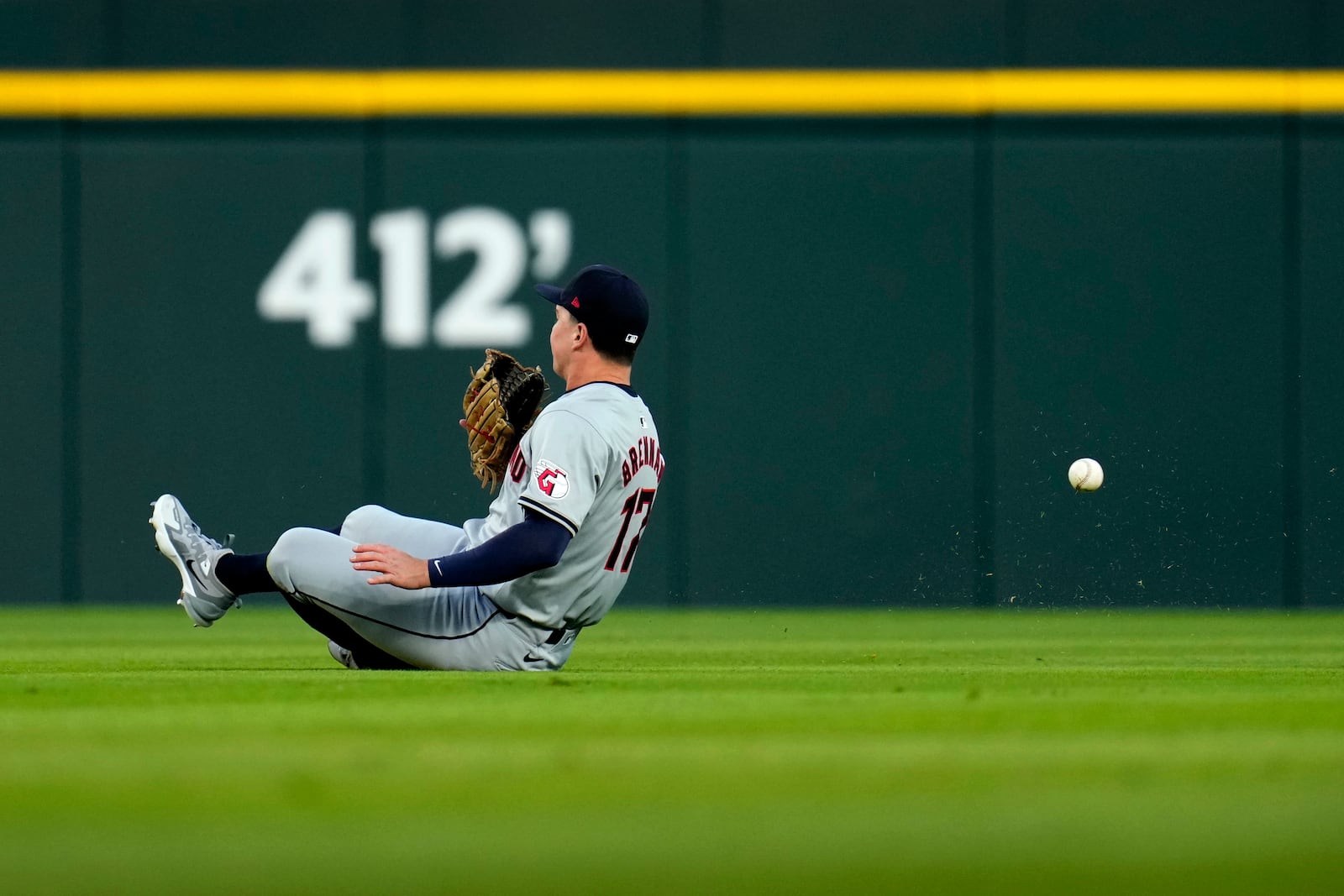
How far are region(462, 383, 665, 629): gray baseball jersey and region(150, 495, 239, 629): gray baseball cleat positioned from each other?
68cm

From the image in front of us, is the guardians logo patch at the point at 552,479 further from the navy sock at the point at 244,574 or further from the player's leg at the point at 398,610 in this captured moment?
the navy sock at the point at 244,574

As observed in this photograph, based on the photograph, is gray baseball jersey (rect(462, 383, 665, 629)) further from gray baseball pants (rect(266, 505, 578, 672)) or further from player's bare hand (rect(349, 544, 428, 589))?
player's bare hand (rect(349, 544, 428, 589))

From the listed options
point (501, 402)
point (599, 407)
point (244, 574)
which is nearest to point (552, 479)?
point (599, 407)

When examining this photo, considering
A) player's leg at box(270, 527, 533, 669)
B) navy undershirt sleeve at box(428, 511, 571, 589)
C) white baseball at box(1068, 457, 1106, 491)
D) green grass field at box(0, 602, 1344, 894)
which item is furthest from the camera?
white baseball at box(1068, 457, 1106, 491)

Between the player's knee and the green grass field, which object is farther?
the player's knee

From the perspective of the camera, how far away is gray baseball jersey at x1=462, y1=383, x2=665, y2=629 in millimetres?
4676

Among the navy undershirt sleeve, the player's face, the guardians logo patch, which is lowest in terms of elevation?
the navy undershirt sleeve

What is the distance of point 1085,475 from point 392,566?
220 inches

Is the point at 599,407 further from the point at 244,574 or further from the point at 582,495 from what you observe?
the point at 244,574

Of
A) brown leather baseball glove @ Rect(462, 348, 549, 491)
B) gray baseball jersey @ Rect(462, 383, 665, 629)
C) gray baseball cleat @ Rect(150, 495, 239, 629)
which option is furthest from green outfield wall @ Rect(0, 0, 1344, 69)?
gray baseball jersey @ Rect(462, 383, 665, 629)

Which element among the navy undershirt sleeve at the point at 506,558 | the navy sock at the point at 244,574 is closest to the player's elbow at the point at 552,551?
the navy undershirt sleeve at the point at 506,558

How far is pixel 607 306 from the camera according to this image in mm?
4961

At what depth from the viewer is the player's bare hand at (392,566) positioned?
15.1 ft

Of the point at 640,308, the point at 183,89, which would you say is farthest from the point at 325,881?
the point at 183,89
